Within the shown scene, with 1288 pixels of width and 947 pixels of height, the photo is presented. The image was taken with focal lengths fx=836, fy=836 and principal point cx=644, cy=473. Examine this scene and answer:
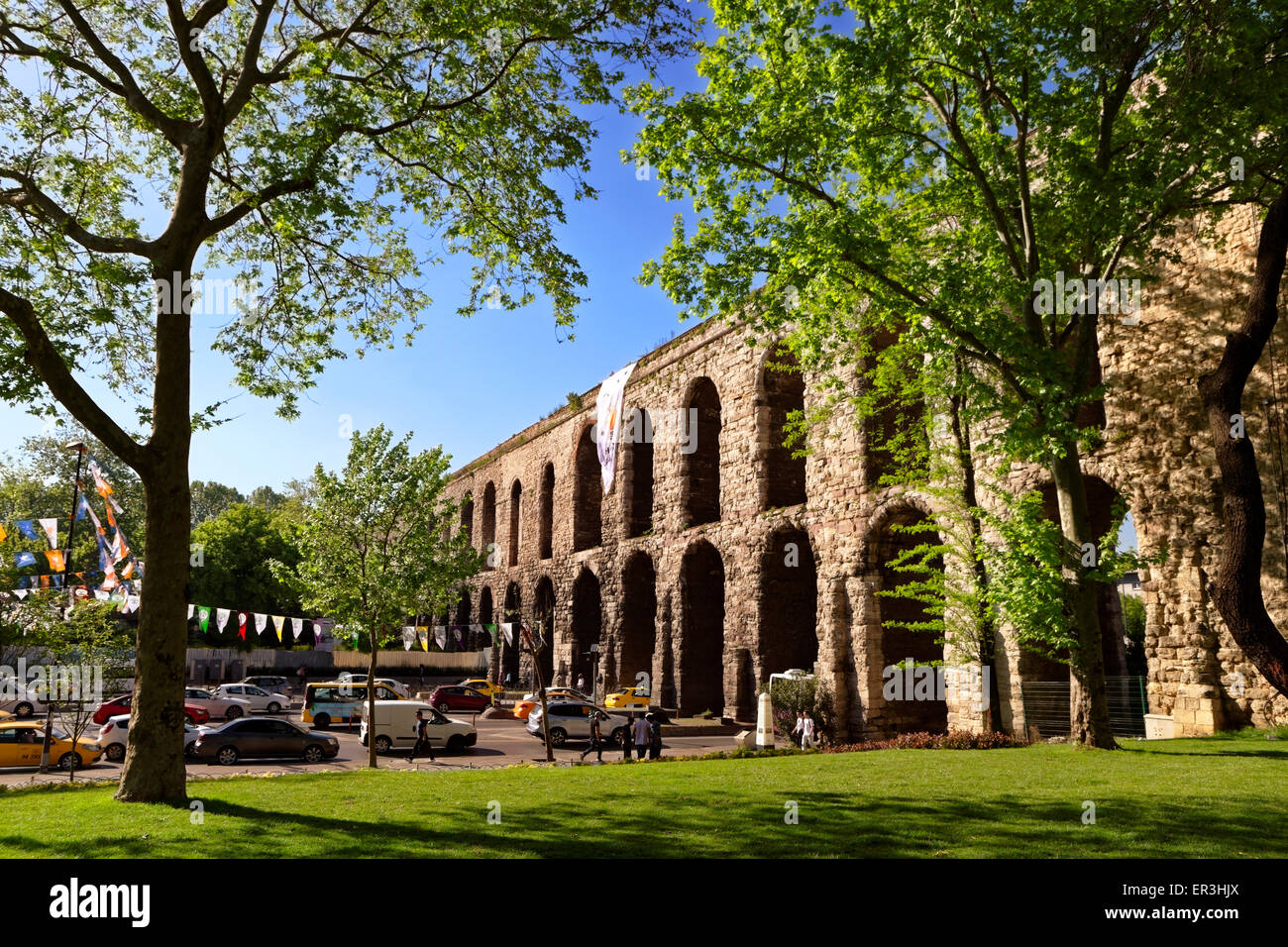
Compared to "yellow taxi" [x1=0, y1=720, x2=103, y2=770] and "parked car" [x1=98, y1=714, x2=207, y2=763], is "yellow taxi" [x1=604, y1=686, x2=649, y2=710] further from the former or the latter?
"yellow taxi" [x1=0, y1=720, x2=103, y2=770]

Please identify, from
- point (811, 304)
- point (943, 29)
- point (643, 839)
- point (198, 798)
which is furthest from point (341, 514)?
point (943, 29)

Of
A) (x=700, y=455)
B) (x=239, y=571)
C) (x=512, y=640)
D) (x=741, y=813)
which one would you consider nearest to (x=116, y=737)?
(x=741, y=813)

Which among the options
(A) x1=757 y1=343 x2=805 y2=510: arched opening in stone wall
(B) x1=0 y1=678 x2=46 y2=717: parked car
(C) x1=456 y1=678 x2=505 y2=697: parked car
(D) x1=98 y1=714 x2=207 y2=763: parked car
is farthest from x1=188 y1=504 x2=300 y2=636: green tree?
(A) x1=757 y1=343 x2=805 y2=510: arched opening in stone wall

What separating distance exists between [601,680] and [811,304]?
2328 centimetres

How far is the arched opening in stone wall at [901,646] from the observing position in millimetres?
21375

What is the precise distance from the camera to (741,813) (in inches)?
356

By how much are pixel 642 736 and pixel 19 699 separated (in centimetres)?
2584

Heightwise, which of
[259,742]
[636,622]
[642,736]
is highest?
Result: [636,622]

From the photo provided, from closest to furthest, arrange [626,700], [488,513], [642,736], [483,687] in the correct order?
[642,736], [626,700], [483,687], [488,513]

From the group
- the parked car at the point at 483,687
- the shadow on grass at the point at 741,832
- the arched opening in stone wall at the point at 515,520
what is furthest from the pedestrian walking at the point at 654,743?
the arched opening in stone wall at the point at 515,520

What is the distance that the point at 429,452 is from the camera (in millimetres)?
21531

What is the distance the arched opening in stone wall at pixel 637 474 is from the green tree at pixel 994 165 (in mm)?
19633

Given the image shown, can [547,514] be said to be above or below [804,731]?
above

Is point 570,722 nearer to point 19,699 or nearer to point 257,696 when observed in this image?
point 257,696
